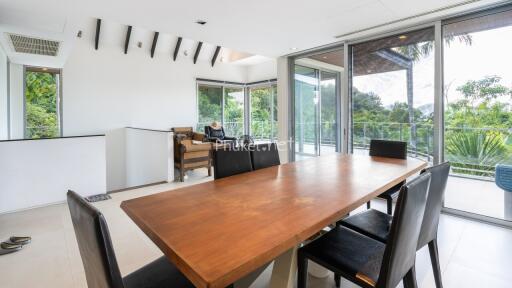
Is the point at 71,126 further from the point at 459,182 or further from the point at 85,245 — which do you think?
the point at 459,182

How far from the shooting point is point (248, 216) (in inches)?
46.1

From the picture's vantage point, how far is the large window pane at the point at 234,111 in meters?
8.12

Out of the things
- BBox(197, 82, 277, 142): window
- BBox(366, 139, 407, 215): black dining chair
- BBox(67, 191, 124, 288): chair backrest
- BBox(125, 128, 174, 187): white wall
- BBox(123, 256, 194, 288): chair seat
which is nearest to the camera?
BBox(67, 191, 124, 288): chair backrest

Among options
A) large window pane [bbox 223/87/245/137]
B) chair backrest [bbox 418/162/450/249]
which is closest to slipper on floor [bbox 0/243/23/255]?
chair backrest [bbox 418/162/450/249]

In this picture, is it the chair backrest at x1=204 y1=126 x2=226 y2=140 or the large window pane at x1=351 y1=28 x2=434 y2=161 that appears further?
the chair backrest at x1=204 y1=126 x2=226 y2=140

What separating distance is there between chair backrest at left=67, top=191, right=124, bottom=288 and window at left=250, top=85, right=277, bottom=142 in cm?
698

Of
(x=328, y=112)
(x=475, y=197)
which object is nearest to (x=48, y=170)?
(x=328, y=112)

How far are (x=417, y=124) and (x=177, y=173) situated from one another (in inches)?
168

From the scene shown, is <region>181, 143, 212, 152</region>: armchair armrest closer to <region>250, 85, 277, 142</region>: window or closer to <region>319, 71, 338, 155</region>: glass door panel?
<region>319, 71, 338, 155</region>: glass door panel

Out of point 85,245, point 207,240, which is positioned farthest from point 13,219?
point 207,240

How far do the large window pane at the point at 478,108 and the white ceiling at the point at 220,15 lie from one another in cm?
37

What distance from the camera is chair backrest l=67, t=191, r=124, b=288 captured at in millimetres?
763

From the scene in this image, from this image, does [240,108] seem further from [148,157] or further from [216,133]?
[148,157]

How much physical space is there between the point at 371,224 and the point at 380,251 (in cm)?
34
